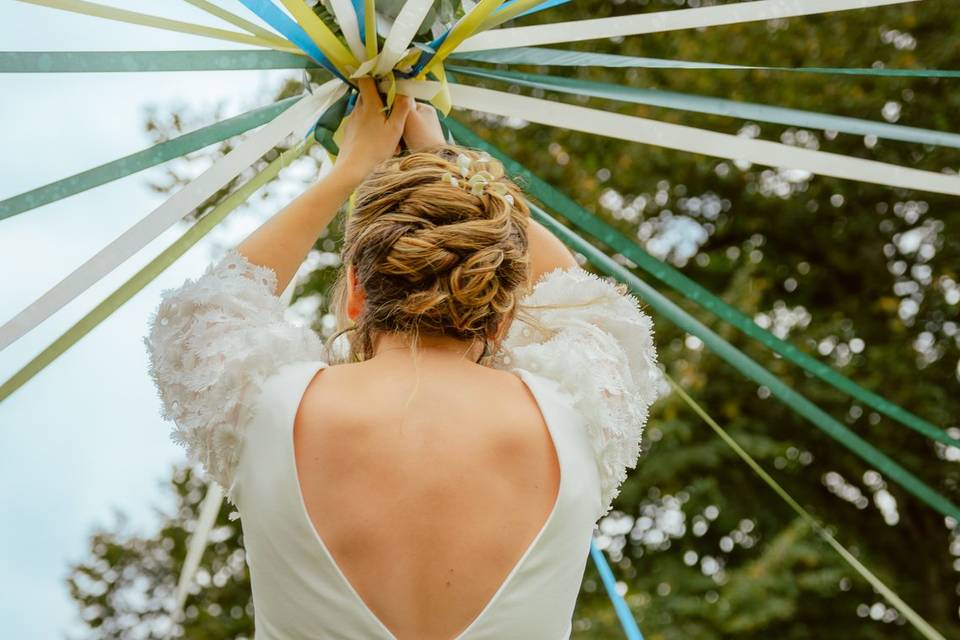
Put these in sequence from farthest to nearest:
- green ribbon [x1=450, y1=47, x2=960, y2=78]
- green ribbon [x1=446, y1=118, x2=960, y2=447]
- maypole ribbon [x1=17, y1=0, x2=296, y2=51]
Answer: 1. green ribbon [x1=446, y1=118, x2=960, y2=447]
2. green ribbon [x1=450, y1=47, x2=960, y2=78]
3. maypole ribbon [x1=17, y1=0, x2=296, y2=51]

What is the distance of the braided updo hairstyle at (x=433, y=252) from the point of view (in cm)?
202

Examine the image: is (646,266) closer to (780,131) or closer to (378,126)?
(378,126)

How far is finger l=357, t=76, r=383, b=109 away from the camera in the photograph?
2572 millimetres

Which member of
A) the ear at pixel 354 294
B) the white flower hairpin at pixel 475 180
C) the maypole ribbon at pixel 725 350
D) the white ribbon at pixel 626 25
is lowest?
the maypole ribbon at pixel 725 350

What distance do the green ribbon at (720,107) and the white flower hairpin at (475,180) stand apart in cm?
77

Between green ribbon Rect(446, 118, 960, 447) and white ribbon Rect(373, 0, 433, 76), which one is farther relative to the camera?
green ribbon Rect(446, 118, 960, 447)

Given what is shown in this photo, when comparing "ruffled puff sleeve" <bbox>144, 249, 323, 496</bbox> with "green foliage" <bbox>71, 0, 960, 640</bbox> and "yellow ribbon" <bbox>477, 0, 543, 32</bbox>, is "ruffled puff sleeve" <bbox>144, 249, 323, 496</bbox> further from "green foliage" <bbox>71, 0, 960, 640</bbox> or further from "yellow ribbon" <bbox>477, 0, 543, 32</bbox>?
"green foliage" <bbox>71, 0, 960, 640</bbox>

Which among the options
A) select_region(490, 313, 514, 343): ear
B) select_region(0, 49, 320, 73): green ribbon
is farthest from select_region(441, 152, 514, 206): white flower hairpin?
select_region(0, 49, 320, 73): green ribbon

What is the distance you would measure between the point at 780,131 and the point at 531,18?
7.61 ft

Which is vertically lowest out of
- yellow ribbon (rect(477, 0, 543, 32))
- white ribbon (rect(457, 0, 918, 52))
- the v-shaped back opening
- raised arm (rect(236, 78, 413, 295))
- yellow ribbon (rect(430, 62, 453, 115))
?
the v-shaped back opening

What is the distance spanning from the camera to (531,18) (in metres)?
9.74

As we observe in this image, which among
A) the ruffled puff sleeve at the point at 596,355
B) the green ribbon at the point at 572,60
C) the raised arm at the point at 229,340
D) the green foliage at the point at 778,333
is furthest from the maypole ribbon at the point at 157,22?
the green foliage at the point at 778,333

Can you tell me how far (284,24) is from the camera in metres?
2.58

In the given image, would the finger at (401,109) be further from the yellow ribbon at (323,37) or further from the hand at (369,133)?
the yellow ribbon at (323,37)
